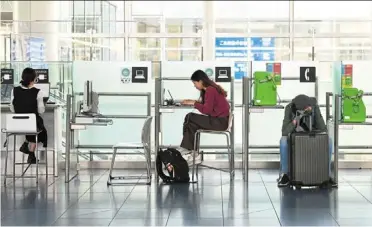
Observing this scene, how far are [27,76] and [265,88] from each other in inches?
102

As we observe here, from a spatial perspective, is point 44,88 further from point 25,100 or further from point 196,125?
point 196,125

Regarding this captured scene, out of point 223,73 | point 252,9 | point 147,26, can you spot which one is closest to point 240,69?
point 223,73

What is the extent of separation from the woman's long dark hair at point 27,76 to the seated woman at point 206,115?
5.73ft

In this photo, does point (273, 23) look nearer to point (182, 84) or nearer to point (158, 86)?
point (182, 84)

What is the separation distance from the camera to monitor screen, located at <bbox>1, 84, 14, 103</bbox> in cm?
791

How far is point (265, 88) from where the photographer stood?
7496mm

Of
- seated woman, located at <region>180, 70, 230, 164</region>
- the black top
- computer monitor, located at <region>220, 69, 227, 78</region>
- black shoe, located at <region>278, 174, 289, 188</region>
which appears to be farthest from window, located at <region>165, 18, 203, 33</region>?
black shoe, located at <region>278, 174, 289, 188</region>

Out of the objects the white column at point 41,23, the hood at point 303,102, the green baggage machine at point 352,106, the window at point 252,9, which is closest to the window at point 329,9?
the window at point 252,9

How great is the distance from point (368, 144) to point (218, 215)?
139 inches

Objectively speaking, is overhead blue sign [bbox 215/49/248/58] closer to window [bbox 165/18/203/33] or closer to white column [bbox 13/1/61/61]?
window [bbox 165/18/203/33]

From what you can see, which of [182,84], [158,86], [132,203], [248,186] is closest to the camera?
[132,203]

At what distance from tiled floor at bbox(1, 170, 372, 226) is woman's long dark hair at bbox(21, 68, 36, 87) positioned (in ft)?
3.47

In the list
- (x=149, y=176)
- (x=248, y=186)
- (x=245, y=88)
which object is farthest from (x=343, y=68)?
(x=149, y=176)

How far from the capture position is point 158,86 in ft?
24.1
